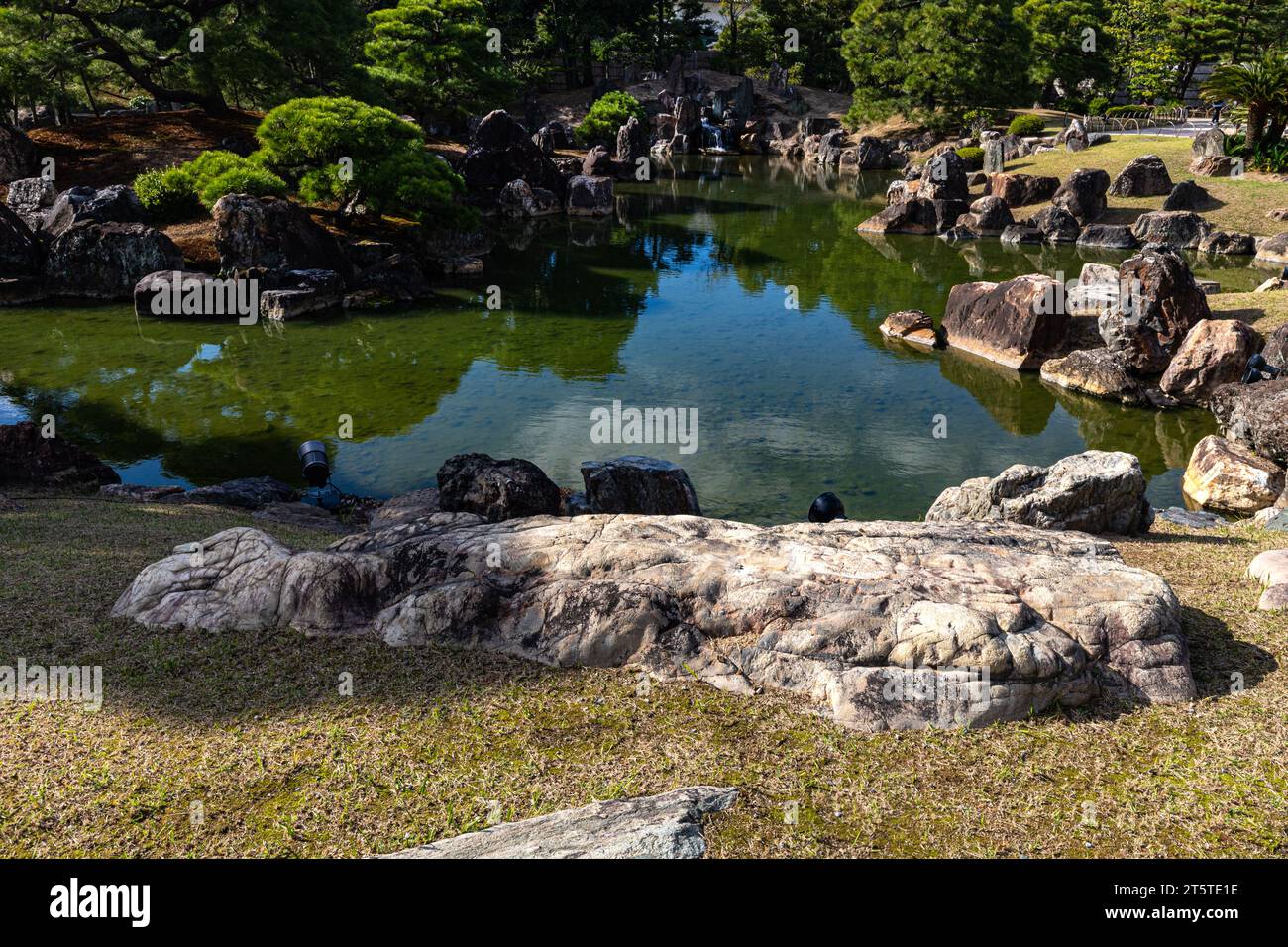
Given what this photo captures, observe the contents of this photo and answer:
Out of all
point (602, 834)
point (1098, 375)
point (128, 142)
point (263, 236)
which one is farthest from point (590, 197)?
point (602, 834)

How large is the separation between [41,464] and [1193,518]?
68.1ft

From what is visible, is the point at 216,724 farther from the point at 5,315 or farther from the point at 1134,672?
the point at 5,315

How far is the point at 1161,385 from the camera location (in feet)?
77.9

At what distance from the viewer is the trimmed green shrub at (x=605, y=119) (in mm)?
67438

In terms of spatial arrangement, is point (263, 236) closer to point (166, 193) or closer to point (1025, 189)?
point (166, 193)

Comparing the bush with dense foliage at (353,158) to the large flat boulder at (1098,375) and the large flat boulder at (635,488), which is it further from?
the large flat boulder at (635,488)

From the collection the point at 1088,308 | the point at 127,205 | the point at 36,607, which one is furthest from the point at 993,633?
the point at 127,205

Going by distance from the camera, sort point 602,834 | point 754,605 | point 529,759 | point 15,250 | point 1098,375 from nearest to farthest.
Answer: point 602,834
point 529,759
point 754,605
point 1098,375
point 15,250

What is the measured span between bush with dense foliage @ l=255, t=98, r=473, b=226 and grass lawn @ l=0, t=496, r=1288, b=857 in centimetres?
2899

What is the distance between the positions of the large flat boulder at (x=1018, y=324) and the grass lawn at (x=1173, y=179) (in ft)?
62.8

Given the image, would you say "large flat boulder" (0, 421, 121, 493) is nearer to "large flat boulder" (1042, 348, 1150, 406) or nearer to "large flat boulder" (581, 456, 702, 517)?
"large flat boulder" (581, 456, 702, 517)

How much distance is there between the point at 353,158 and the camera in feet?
117

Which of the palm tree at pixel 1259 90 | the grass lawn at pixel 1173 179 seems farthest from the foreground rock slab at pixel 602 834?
the palm tree at pixel 1259 90

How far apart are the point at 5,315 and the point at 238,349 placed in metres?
9.12
